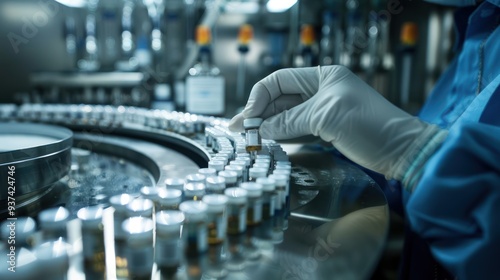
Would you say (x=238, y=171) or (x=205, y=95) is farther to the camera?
(x=205, y=95)

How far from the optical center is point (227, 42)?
226 cm

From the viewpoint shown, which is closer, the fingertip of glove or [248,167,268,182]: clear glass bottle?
[248,167,268,182]: clear glass bottle

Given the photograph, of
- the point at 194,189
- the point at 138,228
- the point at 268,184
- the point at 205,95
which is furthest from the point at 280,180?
the point at 205,95

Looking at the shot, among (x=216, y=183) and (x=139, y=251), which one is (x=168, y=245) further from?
(x=216, y=183)

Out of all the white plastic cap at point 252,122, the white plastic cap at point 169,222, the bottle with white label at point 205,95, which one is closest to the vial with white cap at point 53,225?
the white plastic cap at point 169,222

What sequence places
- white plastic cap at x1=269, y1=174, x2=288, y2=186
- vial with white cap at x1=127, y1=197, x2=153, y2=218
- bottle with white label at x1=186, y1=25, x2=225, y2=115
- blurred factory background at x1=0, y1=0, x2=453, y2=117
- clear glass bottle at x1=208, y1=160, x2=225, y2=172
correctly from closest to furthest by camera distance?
vial with white cap at x1=127, y1=197, x2=153, y2=218 → white plastic cap at x1=269, y1=174, x2=288, y2=186 → clear glass bottle at x1=208, y1=160, x2=225, y2=172 → bottle with white label at x1=186, y1=25, x2=225, y2=115 → blurred factory background at x1=0, y1=0, x2=453, y2=117

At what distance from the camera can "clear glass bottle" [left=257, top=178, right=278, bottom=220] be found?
572 millimetres

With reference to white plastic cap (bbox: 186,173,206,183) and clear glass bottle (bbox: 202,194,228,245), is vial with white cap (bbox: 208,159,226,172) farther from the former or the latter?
clear glass bottle (bbox: 202,194,228,245)

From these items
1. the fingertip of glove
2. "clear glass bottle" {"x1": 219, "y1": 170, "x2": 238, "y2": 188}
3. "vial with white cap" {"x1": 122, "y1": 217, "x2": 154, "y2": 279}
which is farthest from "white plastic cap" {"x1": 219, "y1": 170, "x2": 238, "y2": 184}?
the fingertip of glove

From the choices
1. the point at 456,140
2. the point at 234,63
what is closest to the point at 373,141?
the point at 456,140

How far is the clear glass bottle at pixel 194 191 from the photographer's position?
0.57 meters

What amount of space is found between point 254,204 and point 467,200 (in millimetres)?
313

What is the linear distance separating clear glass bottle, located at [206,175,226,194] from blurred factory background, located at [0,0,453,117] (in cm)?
133

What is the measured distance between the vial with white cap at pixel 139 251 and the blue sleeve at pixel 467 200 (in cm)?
41
